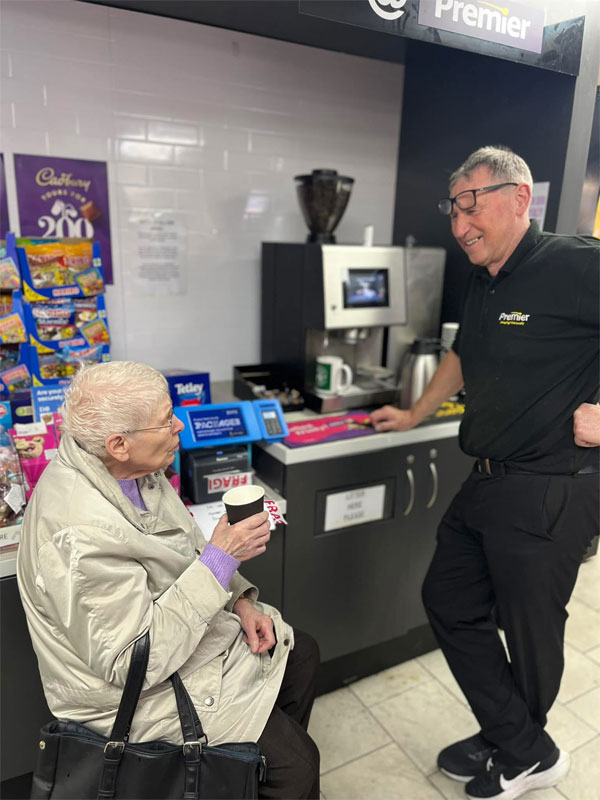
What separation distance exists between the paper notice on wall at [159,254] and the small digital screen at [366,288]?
2.50 feet

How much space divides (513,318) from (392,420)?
629 mm

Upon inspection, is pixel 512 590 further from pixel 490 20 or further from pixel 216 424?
pixel 490 20

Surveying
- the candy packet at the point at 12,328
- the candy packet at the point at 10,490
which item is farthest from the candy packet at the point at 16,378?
the candy packet at the point at 10,490

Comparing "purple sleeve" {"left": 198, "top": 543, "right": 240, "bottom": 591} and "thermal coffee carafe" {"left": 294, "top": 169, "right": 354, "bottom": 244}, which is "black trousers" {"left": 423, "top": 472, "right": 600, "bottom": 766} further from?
Result: "thermal coffee carafe" {"left": 294, "top": 169, "right": 354, "bottom": 244}

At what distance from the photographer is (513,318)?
Result: 1673 millimetres

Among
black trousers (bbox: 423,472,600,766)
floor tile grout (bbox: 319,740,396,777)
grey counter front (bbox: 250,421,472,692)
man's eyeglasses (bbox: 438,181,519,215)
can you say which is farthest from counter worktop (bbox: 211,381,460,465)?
floor tile grout (bbox: 319,740,396,777)

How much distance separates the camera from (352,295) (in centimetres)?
226

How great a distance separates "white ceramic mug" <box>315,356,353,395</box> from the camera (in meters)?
2.28

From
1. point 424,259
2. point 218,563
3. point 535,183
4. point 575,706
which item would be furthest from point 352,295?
point 575,706

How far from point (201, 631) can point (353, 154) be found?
234 centimetres

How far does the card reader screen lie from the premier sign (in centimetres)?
121

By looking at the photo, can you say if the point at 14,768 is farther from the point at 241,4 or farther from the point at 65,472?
the point at 241,4

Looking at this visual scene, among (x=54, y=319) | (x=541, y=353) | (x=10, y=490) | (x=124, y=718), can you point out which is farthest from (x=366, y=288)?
(x=124, y=718)

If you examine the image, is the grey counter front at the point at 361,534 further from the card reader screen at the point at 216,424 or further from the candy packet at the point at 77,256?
the candy packet at the point at 77,256
